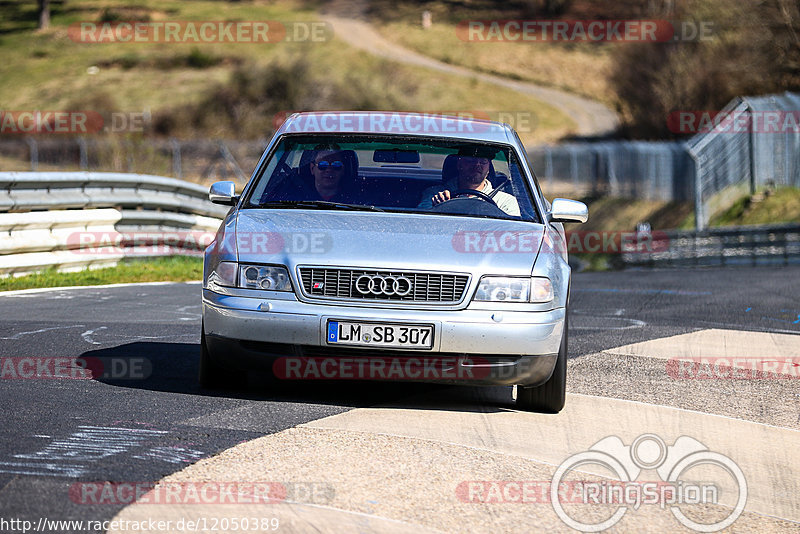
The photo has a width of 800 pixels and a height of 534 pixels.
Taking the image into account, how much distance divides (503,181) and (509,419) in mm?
1744

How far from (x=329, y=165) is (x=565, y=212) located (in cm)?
149

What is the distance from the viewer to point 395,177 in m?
7.44

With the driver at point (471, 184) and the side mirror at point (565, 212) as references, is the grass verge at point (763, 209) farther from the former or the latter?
the driver at point (471, 184)

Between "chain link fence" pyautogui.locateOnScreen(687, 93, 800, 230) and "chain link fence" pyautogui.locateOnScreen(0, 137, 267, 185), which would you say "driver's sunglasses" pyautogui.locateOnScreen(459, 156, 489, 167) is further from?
"chain link fence" pyautogui.locateOnScreen(687, 93, 800, 230)

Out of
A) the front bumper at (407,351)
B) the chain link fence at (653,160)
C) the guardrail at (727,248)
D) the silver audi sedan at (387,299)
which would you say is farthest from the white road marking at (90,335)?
the chain link fence at (653,160)

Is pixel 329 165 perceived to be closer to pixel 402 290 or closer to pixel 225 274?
pixel 225 274

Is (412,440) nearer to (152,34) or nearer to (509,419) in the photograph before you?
(509,419)

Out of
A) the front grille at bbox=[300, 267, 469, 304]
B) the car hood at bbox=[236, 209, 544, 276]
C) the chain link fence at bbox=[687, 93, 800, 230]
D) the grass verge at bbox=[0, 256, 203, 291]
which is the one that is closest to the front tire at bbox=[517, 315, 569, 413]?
the car hood at bbox=[236, 209, 544, 276]

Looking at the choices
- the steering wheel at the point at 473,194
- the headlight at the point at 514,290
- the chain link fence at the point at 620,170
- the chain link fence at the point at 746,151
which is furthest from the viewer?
the chain link fence at the point at 620,170

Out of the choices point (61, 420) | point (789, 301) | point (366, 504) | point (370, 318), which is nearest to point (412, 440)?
point (370, 318)

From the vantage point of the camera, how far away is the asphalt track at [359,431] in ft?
14.9

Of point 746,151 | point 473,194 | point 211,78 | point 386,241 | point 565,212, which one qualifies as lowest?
point 386,241

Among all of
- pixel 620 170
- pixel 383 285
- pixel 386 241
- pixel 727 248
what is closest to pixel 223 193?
pixel 386 241

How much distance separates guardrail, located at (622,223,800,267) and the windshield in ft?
53.5
